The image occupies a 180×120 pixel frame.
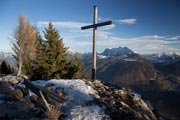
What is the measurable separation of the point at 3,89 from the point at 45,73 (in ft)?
83.1

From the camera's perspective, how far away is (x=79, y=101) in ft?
42.9

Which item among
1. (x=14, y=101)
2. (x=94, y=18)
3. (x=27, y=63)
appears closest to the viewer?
(x=14, y=101)

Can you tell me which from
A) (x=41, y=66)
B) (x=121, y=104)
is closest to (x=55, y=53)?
(x=41, y=66)

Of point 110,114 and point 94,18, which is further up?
point 94,18

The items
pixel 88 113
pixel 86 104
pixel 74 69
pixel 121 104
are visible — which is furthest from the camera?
pixel 74 69

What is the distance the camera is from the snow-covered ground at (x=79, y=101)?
1135 cm

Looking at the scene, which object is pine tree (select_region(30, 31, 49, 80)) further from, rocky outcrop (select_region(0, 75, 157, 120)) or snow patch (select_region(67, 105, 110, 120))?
snow patch (select_region(67, 105, 110, 120))

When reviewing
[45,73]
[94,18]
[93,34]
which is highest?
[94,18]

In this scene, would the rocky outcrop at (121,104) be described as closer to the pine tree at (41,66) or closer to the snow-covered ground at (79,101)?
the snow-covered ground at (79,101)

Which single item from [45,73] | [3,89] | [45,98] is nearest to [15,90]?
[3,89]

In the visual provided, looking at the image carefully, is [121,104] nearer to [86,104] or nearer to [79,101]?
[86,104]

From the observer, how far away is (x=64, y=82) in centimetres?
1593

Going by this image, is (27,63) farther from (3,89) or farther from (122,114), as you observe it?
(122,114)

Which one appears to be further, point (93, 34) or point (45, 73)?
point (45, 73)
